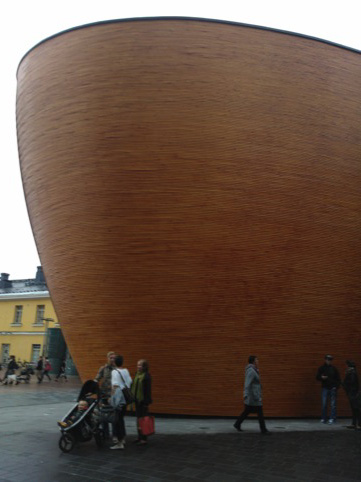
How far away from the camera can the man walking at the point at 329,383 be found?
8789mm

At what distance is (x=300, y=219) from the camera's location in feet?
31.1

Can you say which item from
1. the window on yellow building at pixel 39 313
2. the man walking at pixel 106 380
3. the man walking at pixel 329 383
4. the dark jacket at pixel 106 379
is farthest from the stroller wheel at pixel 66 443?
the window on yellow building at pixel 39 313

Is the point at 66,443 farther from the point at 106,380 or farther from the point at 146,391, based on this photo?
the point at 146,391

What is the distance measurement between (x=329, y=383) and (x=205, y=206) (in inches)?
175

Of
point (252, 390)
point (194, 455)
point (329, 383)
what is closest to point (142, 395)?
point (194, 455)

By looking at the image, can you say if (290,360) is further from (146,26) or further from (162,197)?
(146,26)

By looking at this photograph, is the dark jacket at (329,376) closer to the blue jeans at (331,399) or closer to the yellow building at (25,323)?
the blue jeans at (331,399)

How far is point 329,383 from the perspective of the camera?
28.9ft

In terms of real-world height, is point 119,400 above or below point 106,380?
below

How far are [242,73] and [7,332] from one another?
31248 millimetres

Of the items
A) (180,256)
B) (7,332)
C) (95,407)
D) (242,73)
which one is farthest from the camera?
(7,332)

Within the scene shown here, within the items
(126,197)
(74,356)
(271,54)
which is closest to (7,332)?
(74,356)

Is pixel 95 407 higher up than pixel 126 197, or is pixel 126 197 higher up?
pixel 126 197

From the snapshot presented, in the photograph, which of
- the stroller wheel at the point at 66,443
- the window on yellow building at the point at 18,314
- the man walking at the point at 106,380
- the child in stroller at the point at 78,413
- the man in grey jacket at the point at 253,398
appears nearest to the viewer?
the stroller wheel at the point at 66,443
